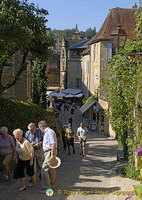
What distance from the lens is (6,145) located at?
717cm

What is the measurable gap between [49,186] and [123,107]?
386 cm

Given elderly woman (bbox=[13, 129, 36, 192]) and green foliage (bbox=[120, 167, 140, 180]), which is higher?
elderly woman (bbox=[13, 129, 36, 192])

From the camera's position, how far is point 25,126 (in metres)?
10.9

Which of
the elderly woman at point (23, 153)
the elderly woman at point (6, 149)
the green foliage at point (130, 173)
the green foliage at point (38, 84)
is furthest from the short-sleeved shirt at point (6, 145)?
the green foliage at point (38, 84)

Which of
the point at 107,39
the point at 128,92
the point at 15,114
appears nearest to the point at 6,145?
the point at 15,114

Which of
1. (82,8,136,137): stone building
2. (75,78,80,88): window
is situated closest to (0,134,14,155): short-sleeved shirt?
(82,8,136,137): stone building

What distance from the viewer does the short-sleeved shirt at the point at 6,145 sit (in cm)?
714

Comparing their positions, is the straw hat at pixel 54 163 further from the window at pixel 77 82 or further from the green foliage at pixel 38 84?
the window at pixel 77 82

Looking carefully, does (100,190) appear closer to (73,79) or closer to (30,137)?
(30,137)

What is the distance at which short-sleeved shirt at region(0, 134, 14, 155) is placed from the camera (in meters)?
7.14

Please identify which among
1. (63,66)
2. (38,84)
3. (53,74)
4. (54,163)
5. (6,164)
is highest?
(63,66)

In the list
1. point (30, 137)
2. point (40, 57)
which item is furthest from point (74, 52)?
point (30, 137)

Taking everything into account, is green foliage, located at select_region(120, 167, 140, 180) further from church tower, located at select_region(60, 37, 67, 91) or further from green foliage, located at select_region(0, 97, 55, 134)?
church tower, located at select_region(60, 37, 67, 91)

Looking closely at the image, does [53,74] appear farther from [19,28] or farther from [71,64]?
[19,28]
